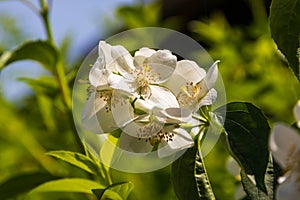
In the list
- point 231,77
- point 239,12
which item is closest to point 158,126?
point 231,77

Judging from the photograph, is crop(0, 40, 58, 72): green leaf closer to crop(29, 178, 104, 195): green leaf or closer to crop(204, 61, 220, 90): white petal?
crop(29, 178, 104, 195): green leaf

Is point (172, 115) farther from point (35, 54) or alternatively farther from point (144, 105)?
point (35, 54)

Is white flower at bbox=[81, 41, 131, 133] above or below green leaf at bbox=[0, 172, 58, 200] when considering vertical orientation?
above

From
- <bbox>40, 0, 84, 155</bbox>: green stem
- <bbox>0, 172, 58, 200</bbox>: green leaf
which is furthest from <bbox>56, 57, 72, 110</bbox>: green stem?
<bbox>0, 172, 58, 200</bbox>: green leaf

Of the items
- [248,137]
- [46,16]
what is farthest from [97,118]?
[46,16]

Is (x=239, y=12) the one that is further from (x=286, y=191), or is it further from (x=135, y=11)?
(x=286, y=191)

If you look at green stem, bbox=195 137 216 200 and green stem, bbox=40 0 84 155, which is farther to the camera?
green stem, bbox=40 0 84 155
